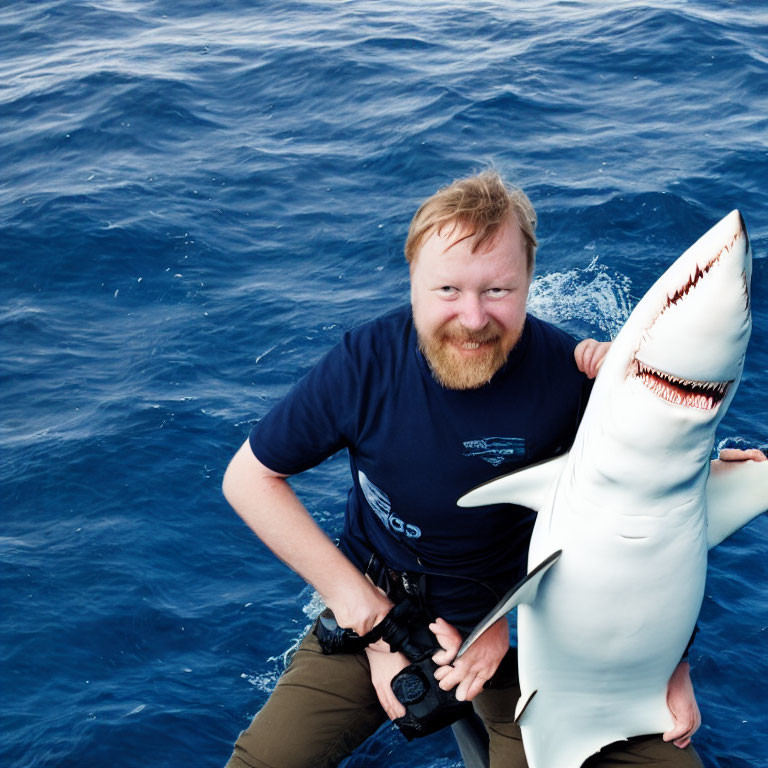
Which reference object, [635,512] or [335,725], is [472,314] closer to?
[635,512]

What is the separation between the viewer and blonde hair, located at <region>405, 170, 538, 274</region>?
345 centimetres

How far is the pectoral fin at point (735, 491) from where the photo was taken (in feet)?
11.4

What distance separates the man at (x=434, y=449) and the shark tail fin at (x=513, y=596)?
0.27 metres

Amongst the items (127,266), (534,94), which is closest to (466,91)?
(534,94)

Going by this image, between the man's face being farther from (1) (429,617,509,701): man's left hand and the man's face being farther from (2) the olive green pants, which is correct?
(2) the olive green pants

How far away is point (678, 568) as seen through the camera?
3424mm

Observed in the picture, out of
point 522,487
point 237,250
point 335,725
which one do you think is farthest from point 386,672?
point 237,250

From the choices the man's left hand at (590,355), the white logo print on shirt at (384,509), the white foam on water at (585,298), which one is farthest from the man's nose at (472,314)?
the white foam on water at (585,298)

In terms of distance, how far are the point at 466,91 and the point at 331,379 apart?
32.6 feet

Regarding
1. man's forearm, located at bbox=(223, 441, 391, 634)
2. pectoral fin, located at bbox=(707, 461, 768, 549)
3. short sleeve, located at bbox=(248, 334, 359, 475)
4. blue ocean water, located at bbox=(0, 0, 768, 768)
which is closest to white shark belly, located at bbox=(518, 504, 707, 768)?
pectoral fin, located at bbox=(707, 461, 768, 549)

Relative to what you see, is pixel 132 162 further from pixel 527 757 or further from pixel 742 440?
pixel 527 757

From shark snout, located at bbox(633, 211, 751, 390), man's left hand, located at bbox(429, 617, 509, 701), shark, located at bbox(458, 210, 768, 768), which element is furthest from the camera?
man's left hand, located at bbox(429, 617, 509, 701)

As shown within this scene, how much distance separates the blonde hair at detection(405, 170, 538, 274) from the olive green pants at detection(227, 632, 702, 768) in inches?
63.1

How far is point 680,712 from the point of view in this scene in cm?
379
